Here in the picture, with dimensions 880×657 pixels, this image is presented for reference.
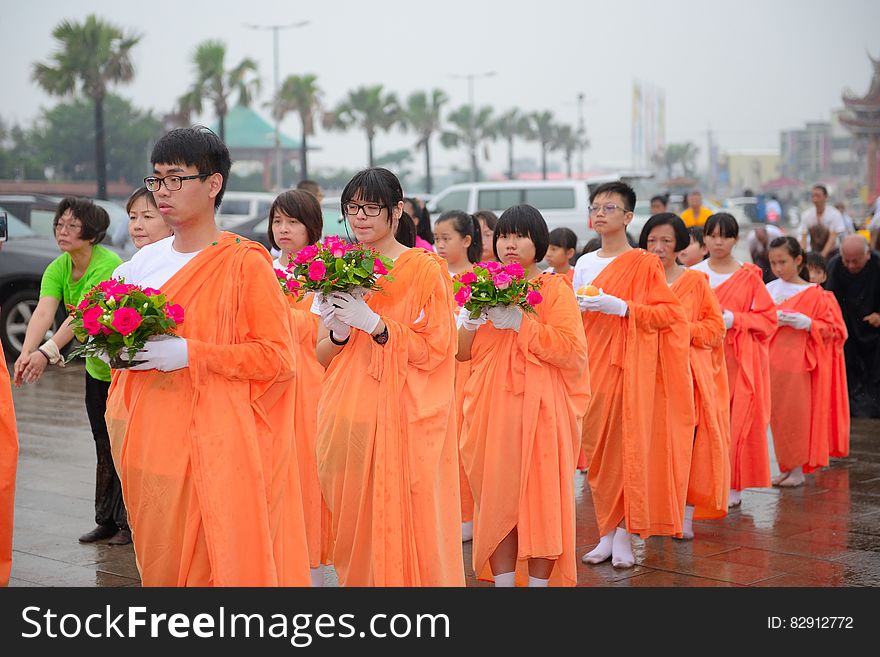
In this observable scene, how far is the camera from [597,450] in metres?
6.16

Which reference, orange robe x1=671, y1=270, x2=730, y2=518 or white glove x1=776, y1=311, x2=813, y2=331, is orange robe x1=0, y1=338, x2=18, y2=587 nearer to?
orange robe x1=671, y1=270, x2=730, y2=518

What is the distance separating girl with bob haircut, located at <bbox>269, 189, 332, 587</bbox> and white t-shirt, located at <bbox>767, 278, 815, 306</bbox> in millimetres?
4580

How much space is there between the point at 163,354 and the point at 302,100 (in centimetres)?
5125

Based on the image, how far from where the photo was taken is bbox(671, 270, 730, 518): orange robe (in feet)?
21.3

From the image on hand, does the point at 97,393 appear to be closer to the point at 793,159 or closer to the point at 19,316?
the point at 19,316

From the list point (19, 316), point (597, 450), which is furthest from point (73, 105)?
point (597, 450)

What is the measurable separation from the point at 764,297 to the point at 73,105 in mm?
49664

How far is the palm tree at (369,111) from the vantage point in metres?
57.9

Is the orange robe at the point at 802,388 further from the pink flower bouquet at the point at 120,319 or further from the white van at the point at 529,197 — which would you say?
the white van at the point at 529,197

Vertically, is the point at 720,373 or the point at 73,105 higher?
the point at 73,105

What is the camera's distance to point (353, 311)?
420 cm

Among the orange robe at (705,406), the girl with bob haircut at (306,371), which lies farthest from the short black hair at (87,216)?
the orange robe at (705,406)

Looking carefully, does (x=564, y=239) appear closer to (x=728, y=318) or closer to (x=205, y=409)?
(x=728, y=318)

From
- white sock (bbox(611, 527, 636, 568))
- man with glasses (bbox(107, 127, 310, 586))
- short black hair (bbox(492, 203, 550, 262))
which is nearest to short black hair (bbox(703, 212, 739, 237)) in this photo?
white sock (bbox(611, 527, 636, 568))
